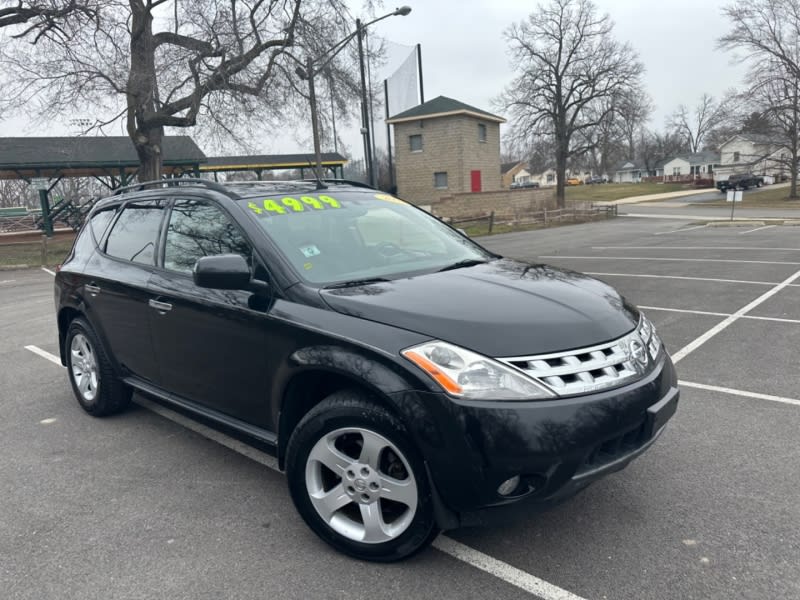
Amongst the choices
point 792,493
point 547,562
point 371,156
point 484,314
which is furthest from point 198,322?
point 371,156

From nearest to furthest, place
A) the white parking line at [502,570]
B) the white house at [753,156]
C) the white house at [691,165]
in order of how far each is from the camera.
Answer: the white parking line at [502,570] < the white house at [753,156] < the white house at [691,165]

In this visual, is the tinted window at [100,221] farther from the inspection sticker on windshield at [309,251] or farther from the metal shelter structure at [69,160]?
the metal shelter structure at [69,160]

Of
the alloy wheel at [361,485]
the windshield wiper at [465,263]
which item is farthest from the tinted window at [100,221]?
the alloy wheel at [361,485]

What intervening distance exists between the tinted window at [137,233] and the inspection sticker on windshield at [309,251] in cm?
127

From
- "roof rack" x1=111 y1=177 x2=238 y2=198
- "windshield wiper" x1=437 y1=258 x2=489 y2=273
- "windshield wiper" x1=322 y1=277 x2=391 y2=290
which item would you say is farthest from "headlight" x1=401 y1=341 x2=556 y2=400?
"roof rack" x1=111 y1=177 x2=238 y2=198

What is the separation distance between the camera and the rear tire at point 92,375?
15.0ft

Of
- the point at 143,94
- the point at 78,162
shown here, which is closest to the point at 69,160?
the point at 78,162

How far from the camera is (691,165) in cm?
9812

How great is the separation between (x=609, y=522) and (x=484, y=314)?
50.1 inches

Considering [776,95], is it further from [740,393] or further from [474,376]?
[474,376]

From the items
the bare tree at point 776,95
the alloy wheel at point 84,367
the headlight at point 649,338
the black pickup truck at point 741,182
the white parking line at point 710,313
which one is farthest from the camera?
the black pickup truck at point 741,182

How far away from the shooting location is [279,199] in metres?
3.74

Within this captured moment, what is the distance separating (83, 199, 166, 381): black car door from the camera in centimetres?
403

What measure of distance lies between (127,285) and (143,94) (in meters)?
17.4
